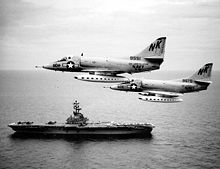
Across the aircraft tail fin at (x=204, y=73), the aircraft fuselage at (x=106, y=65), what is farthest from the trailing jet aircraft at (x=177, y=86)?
the aircraft fuselage at (x=106, y=65)

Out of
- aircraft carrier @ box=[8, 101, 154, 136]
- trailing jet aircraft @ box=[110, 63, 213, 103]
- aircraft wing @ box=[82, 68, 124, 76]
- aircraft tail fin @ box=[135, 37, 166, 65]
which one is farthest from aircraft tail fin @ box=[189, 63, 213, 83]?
aircraft carrier @ box=[8, 101, 154, 136]

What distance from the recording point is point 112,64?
139ft

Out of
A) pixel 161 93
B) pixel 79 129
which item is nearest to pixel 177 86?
pixel 161 93

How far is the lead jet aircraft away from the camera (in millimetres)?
42438

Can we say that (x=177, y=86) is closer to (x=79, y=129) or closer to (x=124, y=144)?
(x=124, y=144)

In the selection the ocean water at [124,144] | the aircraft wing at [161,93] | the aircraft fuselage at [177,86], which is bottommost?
the ocean water at [124,144]

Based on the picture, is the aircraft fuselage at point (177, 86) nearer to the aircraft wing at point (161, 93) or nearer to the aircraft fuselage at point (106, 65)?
the aircraft wing at point (161, 93)

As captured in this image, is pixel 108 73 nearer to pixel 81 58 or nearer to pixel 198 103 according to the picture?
pixel 81 58

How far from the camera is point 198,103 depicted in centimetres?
15362

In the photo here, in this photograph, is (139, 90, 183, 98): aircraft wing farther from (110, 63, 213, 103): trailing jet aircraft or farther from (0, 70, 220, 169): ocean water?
(0, 70, 220, 169): ocean water

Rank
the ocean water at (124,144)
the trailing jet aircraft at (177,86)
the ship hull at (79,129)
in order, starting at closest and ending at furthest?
the trailing jet aircraft at (177,86) → the ocean water at (124,144) → the ship hull at (79,129)

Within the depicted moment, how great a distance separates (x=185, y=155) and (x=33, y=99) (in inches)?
4192

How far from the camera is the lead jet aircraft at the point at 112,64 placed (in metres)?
42.4

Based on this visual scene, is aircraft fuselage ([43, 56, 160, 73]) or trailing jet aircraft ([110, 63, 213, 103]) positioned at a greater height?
aircraft fuselage ([43, 56, 160, 73])
